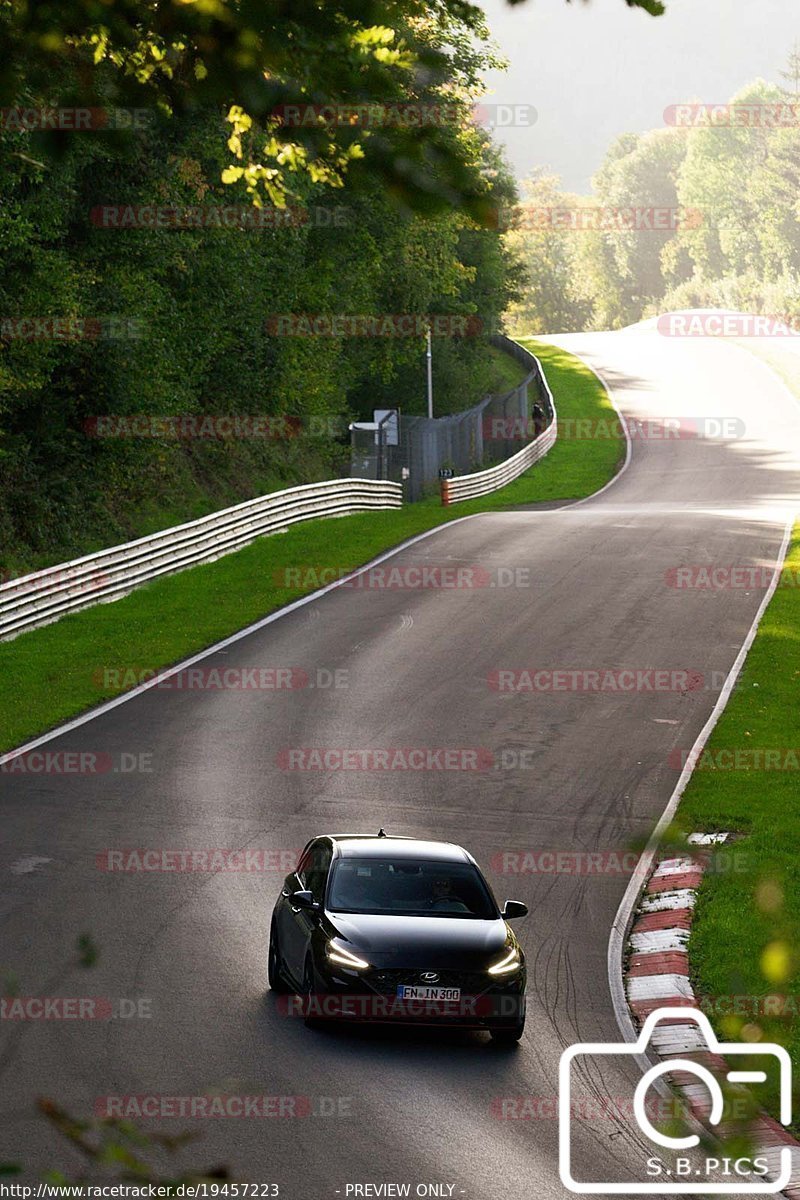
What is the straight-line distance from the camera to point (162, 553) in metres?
34.2

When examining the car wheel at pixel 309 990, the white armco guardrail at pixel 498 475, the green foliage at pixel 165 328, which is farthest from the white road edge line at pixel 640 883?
the white armco guardrail at pixel 498 475

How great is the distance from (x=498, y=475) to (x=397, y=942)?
4461 cm

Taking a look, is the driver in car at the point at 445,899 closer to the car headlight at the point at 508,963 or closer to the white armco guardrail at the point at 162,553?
the car headlight at the point at 508,963

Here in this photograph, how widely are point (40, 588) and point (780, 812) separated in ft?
53.0

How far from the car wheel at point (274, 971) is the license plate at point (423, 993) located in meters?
1.27

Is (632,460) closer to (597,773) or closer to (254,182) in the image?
(597,773)

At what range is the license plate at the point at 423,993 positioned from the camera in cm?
1159

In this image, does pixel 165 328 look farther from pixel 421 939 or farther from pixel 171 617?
pixel 421 939

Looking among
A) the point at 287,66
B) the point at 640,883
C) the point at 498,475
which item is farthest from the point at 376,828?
the point at 498,475

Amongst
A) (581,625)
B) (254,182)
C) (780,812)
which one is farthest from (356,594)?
(254,182)

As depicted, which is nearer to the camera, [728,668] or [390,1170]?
[390,1170]

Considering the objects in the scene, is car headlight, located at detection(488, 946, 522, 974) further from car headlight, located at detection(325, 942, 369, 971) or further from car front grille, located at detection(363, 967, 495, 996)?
car headlight, located at detection(325, 942, 369, 971)

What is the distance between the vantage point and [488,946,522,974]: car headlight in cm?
1173

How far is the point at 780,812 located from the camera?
18.0 meters
